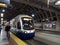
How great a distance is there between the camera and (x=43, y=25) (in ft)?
153

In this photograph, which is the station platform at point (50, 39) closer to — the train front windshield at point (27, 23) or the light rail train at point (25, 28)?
the light rail train at point (25, 28)

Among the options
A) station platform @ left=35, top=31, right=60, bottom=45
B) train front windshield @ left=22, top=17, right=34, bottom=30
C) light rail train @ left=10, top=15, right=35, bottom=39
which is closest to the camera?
station platform @ left=35, top=31, right=60, bottom=45

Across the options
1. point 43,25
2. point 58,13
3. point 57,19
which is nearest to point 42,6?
point 58,13

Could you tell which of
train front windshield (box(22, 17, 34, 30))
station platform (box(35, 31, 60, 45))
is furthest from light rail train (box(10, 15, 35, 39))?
station platform (box(35, 31, 60, 45))

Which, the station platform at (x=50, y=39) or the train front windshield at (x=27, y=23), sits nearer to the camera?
the station platform at (x=50, y=39)

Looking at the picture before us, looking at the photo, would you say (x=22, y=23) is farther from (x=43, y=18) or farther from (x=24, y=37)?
(x=43, y=18)

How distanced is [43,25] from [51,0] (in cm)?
2170

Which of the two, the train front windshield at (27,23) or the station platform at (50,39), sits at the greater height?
the train front windshield at (27,23)

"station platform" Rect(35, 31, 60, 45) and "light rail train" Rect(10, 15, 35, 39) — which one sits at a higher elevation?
"light rail train" Rect(10, 15, 35, 39)

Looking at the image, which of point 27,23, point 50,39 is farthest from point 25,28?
point 50,39

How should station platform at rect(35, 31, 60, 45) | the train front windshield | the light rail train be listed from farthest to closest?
the train front windshield
the light rail train
station platform at rect(35, 31, 60, 45)

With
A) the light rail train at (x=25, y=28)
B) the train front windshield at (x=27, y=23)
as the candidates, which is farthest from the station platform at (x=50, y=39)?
the train front windshield at (x=27, y=23)

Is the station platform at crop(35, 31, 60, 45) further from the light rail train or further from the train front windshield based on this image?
the train front windshield

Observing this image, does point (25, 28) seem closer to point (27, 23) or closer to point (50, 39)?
point (27, 23)
